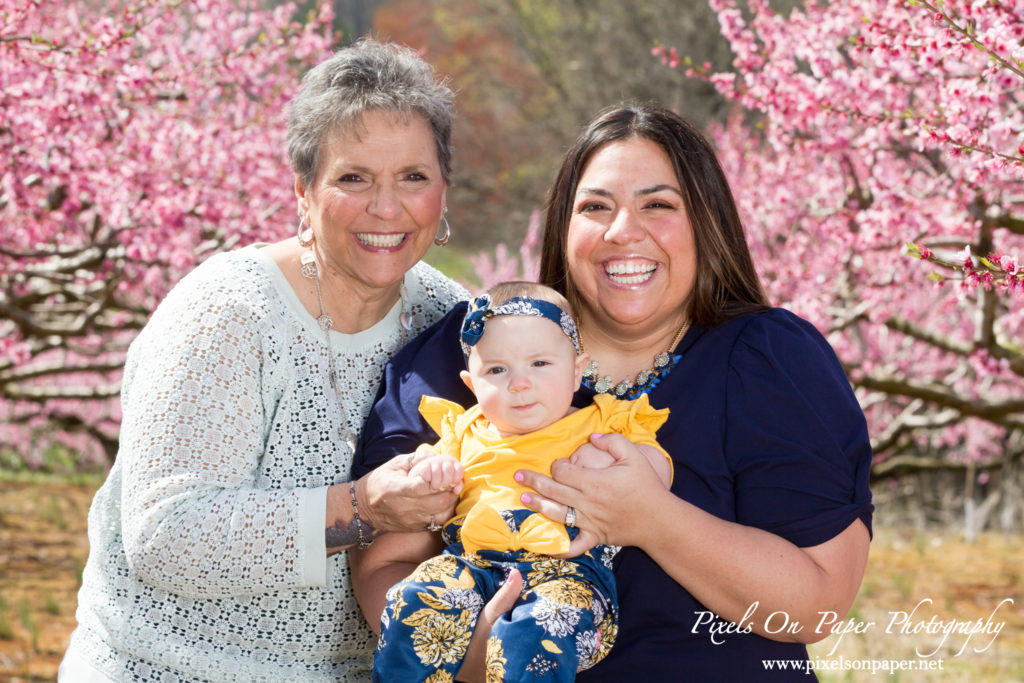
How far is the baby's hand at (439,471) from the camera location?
2.21 metres

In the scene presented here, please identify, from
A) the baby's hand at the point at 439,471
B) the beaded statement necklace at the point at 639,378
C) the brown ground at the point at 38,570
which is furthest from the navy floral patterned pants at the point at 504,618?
the brown ground at the point at 38,570

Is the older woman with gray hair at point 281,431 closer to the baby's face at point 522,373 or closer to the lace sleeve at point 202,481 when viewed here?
the lace sleeve at point 202,481

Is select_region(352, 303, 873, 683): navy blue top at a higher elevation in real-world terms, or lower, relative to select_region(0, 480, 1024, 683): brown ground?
higher

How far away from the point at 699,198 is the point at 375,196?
0.82 metres

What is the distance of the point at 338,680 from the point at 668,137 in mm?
1615

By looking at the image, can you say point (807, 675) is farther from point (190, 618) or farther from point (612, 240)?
point (190, 618)

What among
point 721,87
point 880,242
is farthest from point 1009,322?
point 721,87

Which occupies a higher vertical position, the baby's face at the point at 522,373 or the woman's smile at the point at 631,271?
the woman's smile at the point at 631,271

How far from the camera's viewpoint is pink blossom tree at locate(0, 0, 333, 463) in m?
4.43

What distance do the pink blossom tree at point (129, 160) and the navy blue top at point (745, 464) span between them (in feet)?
8.87

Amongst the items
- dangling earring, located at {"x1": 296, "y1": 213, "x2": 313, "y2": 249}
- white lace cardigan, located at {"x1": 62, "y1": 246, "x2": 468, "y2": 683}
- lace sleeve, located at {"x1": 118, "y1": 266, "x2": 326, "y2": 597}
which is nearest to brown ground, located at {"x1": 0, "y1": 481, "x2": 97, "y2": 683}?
white lace cardigan, located at {"x1": 62, "y1": 246, "x2": 468, "y2": 683}

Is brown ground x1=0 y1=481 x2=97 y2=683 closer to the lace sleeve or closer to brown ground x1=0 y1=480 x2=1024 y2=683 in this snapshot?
brown ground x1=0 y1=480 x2=1024 y2=683

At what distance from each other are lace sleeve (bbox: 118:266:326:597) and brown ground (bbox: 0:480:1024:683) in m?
2.66

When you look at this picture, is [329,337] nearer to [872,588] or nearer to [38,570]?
[872,588]
